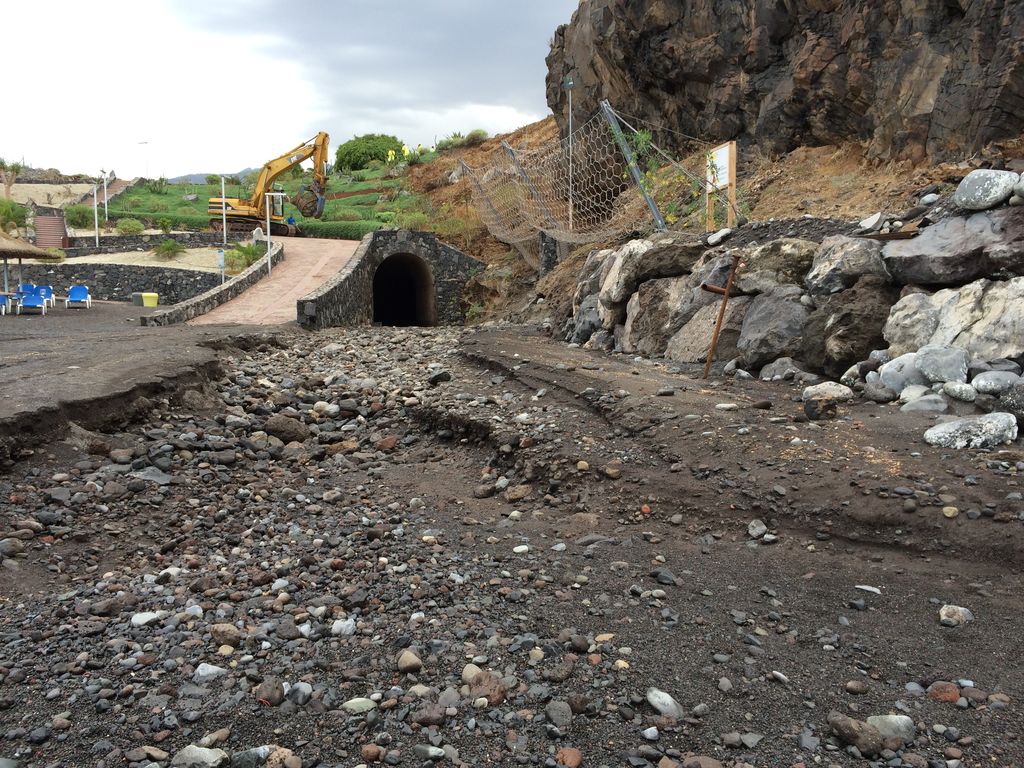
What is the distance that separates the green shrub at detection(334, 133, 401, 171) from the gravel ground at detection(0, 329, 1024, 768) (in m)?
39.2

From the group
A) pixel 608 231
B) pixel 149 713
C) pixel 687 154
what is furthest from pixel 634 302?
pixel 687 154

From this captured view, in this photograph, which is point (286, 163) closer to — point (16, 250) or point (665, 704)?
point (16, 250)

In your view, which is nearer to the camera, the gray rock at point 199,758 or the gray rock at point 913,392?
the gray rock at point 199,758

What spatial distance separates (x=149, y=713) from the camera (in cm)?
230

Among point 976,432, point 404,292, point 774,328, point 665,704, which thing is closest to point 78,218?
point 404,292

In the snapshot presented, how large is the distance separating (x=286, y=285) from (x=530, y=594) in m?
14.0

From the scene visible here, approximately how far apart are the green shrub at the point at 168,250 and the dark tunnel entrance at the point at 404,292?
6252mm

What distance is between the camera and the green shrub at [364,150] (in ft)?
137

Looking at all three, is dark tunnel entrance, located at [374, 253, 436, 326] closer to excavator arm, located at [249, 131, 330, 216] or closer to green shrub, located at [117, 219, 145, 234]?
excavator arm, located at [249, 131, 330, 216]

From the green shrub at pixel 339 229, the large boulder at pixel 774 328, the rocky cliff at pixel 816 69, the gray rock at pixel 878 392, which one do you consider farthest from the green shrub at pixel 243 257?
the gray rock at pixel 878 392

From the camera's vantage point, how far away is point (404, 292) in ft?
76.9

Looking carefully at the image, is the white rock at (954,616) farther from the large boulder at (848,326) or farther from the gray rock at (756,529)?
the large boulder at (848,326)

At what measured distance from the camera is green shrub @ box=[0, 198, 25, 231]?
27.1 meters

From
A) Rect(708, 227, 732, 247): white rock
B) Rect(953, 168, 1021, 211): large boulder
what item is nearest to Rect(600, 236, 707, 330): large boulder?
Rect(708, 227, 732, 247): white rock
